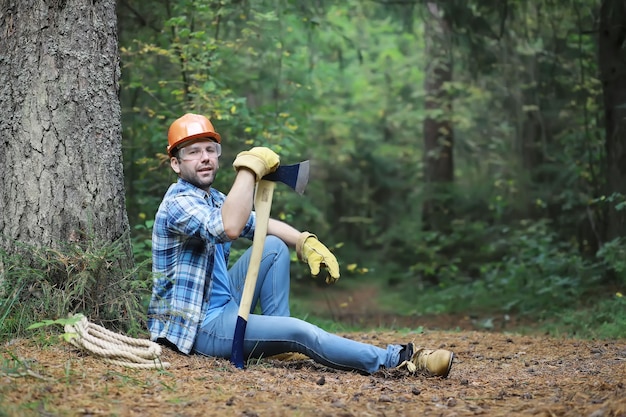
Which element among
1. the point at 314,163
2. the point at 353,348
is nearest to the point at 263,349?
the point at 353,348

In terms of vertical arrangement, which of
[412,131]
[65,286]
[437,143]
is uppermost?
[412,131]

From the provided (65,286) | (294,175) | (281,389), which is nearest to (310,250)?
(294,175)

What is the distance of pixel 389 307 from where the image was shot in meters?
12.6

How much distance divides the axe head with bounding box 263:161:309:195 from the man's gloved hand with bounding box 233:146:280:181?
0.11 meters

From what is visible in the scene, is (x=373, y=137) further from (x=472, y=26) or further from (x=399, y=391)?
(x=399, y=391)

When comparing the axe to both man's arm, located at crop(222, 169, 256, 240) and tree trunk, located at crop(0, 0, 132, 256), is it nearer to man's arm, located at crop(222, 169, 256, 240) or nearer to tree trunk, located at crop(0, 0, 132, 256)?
man's arm, located at crop(222, 169, 256, 240)

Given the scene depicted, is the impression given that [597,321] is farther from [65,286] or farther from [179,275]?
[65,286]

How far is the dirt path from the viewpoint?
3109mm

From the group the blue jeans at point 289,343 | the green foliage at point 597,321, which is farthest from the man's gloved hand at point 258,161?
the green foliage at point 597,321

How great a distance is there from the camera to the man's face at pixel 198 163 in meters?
4.39

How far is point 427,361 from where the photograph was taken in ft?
13.7

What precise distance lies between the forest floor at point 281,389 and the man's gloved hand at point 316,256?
23.0 inches

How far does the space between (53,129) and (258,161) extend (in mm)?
1253

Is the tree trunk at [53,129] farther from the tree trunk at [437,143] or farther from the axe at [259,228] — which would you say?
the tree trunk at [437,143]
